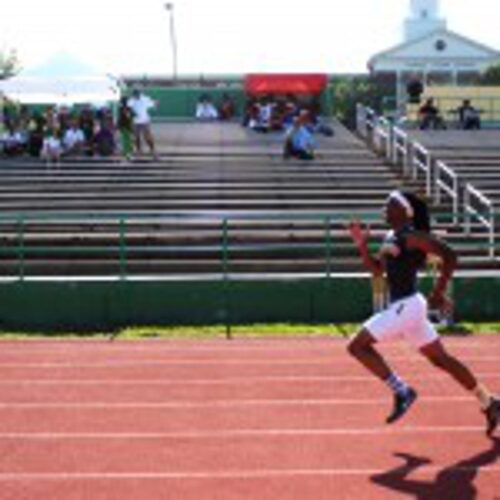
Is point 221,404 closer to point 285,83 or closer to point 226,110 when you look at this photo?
point 226,110

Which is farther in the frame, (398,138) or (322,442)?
(398,138)

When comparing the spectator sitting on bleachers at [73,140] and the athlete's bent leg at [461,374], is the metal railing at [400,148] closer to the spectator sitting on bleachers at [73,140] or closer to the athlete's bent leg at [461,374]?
the spectator sitting on bleachers at [73,140]

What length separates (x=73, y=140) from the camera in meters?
25.9

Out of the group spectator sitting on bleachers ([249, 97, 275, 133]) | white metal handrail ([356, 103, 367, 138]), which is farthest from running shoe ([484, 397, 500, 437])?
spectator sitting on bleachers ([249, 97, 275, 133])

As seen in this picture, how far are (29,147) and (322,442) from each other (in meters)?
18.0

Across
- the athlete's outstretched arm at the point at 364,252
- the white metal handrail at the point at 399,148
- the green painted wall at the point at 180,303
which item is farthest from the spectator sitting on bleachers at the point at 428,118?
the athlete's outstretched arm at the point at 364,252

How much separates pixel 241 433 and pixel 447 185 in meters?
14.9

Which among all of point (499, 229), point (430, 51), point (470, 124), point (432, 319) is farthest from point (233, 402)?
point (430, 51)

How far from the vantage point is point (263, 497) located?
7625 millimetres

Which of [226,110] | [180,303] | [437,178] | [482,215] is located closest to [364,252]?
[180,303]

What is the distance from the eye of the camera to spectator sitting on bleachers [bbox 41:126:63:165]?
2509cm

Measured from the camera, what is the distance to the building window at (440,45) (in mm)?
73500

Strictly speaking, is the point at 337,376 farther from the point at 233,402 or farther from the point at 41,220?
the point at 41,220

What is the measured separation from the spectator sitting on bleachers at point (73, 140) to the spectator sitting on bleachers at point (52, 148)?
0.70 ft
